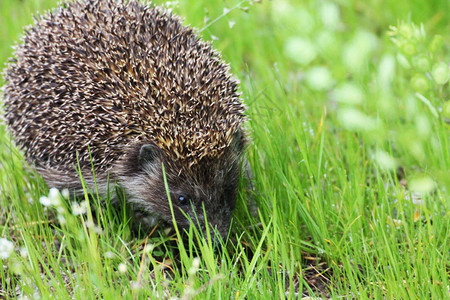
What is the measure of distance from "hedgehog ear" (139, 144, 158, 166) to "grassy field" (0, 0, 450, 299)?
596 millimetres

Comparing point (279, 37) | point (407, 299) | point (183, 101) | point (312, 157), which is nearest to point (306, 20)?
point (407, 299)

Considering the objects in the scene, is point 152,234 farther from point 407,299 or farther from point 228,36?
point 228,36

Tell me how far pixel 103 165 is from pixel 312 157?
78.5 inches

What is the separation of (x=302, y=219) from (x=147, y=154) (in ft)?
5.09

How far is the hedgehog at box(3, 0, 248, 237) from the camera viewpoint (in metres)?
4.80

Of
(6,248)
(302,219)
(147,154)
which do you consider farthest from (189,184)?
(6,248)

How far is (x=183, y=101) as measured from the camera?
4840 mm

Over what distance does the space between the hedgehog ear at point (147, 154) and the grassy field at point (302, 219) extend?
1.96 feet

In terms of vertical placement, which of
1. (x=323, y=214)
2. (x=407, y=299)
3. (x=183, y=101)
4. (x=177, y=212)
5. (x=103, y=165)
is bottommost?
(x=407, y=299)

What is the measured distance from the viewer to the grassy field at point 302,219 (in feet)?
9.15

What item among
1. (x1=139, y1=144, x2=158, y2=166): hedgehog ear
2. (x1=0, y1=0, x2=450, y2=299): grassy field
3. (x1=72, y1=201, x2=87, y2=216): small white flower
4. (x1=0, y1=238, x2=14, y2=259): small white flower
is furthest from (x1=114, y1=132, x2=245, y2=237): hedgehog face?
(x1=0, y1=238, x2=14, y2=259): small white flower

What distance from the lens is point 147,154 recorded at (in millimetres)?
5059

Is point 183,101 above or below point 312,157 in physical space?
above

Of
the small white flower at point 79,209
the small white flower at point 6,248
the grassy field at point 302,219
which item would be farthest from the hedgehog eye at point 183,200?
the small white flower at point 6,248
